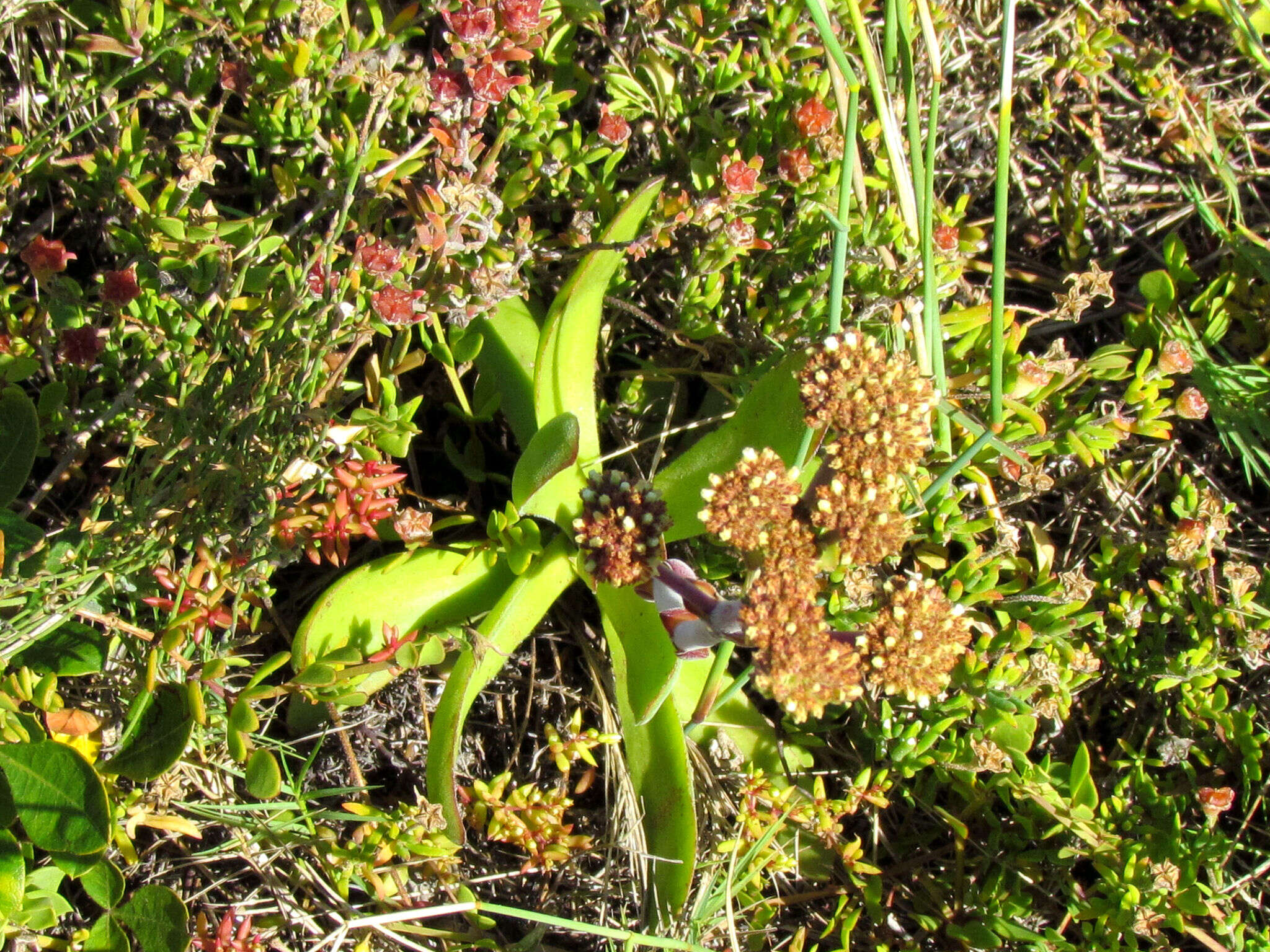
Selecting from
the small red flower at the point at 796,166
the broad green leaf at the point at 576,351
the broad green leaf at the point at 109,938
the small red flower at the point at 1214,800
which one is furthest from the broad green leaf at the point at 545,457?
the small red flower at the point at 1214,800

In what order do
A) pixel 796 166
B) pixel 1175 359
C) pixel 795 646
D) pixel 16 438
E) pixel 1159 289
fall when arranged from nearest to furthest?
pixel 795 646 → pixel 16 438 → pixel 796 166 → pixel 1175 359 → pixel 1159 289

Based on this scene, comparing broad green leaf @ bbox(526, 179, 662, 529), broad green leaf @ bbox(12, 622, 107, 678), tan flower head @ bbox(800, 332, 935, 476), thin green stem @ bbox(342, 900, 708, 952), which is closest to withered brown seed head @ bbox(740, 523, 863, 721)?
tan flower head @ bbox(800, 332, 935, 476)

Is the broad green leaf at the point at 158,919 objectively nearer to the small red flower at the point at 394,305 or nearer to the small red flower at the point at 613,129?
the small red flower at the point at 394,305

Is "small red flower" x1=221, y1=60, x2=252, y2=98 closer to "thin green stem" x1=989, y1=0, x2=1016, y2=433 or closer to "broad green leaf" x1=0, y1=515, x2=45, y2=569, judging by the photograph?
"broad green leaf" x1=0, y1=515, x2=45, y2=569

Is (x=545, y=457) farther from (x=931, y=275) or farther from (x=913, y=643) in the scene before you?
(x=931, y=275)

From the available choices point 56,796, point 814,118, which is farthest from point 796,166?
point 56,796

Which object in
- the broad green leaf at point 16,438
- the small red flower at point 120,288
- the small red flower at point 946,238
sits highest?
the small red flower at point 120,288

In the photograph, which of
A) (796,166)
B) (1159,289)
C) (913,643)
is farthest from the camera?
(1159,289)
